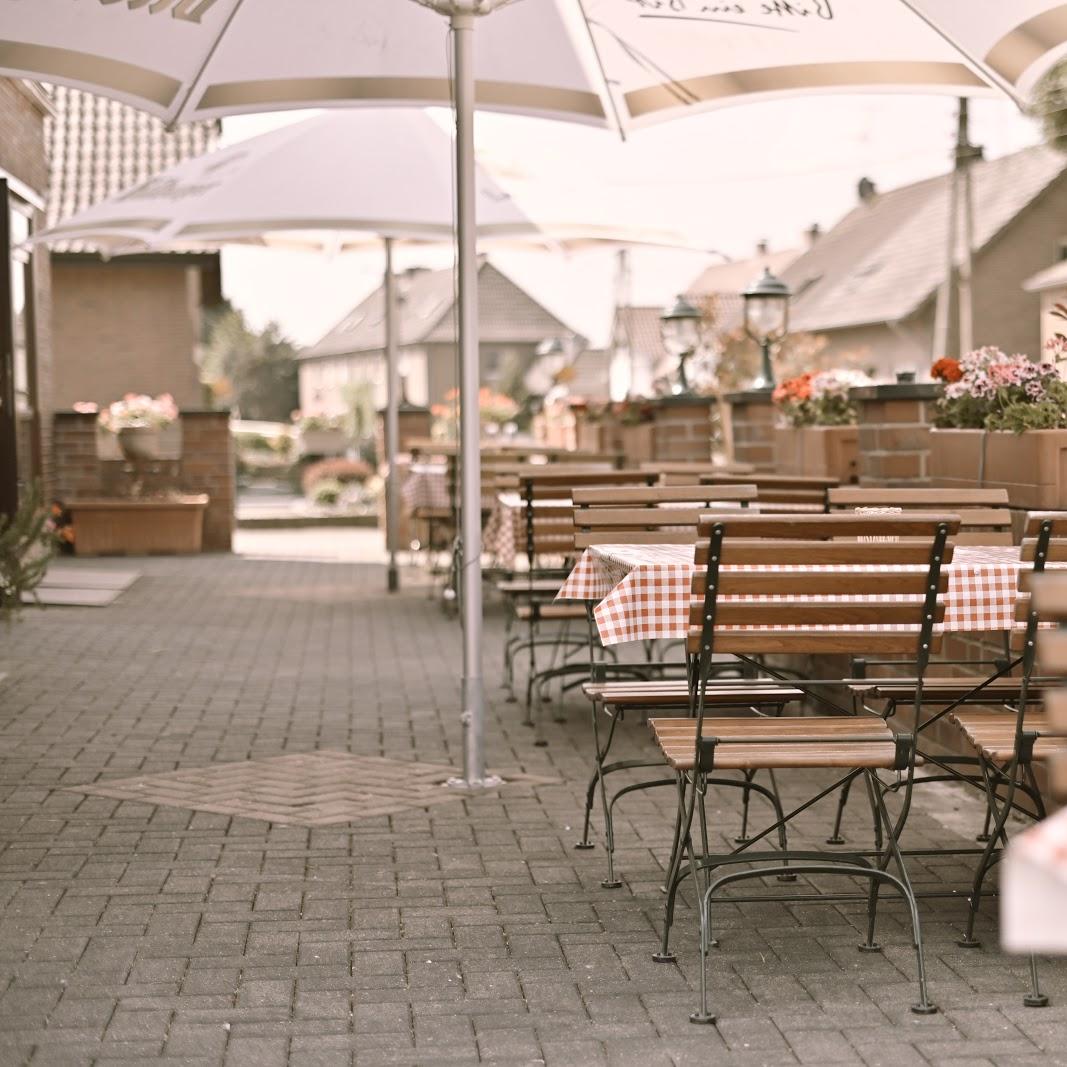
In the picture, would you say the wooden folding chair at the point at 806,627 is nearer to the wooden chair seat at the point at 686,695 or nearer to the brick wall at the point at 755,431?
the wooden chair seat at the point at 686,695

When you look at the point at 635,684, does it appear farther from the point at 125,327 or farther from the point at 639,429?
the point at 125,327

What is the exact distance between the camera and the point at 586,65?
7.24m

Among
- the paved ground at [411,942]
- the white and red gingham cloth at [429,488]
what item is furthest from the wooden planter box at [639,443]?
the paved ground at [411,942]

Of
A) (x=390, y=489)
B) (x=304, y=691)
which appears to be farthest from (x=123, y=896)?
(x=390, y=489)

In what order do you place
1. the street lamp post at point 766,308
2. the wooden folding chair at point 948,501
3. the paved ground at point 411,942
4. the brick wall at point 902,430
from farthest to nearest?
the street lamp post at point 766,308, the brick wall at point 902,430, the wooden folding chair at point 948,501, the paved ground at point 411,942

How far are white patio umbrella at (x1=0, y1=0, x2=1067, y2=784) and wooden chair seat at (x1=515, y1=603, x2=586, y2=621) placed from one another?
1349 mm

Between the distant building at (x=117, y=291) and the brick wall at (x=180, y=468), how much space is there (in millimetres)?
4722

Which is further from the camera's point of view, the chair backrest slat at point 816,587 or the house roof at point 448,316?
the house roof at point 448,316

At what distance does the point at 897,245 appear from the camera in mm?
52719

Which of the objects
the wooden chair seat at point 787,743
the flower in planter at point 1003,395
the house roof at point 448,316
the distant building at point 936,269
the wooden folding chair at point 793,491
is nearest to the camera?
the wooden chair seat at point 787,743

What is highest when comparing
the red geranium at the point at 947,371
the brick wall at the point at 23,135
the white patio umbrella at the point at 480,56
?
the brick wall at the point at 23,135

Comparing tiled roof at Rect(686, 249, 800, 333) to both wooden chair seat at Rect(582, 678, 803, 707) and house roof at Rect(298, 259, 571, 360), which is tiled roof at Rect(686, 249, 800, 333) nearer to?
house roof at Rect(298, 259, 571, 360)

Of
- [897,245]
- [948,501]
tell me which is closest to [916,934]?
[948,501]

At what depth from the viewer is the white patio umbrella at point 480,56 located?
6316mm
